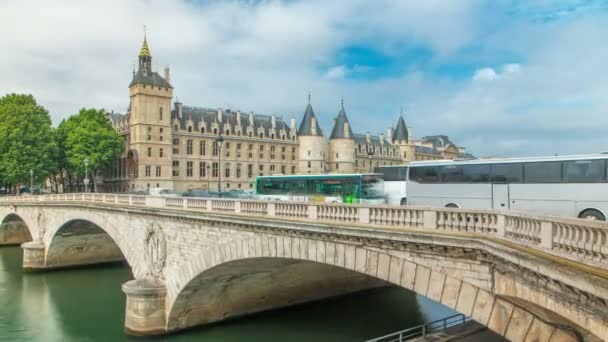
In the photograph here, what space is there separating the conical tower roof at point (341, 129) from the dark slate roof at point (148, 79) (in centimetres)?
3579

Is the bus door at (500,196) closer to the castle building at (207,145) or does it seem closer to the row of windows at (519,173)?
the row of windows at (519,173)

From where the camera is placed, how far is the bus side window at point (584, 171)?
17766mm

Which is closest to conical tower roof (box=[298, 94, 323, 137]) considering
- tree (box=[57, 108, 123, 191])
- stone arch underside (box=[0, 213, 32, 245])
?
tree (box=[57, 108, 123, 191])

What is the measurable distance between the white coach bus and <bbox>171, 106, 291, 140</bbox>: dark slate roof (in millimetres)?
62245

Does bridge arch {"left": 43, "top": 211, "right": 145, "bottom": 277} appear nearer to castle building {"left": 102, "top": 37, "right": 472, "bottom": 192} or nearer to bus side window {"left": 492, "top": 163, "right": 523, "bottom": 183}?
castle building {"left": 102, "top": 37, "right": 472, "bottom": 192}

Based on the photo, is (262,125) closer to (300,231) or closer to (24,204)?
(24,204)

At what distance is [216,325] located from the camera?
24.0 m

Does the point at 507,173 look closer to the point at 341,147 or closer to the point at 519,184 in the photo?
the point at 519,184

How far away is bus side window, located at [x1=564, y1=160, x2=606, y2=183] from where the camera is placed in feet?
58.3

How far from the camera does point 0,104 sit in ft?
206

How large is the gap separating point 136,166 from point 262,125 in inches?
1041

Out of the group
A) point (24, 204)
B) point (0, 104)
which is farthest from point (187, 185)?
point (24, 204)

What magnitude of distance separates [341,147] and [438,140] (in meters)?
58.0

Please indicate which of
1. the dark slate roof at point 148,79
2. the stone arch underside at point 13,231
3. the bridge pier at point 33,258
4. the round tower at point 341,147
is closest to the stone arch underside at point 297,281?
the bridge pier at point 33,258
